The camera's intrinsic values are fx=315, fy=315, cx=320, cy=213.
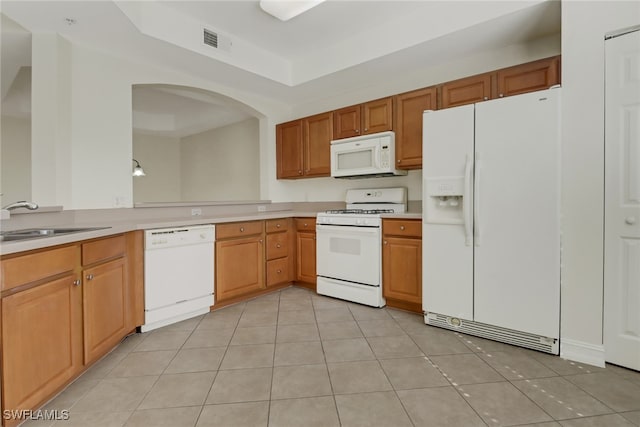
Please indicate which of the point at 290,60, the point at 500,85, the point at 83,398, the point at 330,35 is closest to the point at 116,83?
the point at 290,60

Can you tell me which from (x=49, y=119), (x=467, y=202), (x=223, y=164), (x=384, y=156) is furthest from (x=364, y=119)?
(x=223, y=164)

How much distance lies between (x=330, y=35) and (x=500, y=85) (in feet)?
5.48

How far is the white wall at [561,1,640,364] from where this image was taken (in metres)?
1.96

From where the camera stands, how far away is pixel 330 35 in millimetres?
3180

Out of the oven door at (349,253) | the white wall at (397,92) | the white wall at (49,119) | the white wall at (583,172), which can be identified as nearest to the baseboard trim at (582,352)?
the white wall at (583,172)

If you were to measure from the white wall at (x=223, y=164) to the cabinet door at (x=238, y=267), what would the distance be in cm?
229

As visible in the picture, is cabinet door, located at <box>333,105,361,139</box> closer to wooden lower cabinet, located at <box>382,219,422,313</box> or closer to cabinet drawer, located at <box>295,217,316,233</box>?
cabinet drawer, located at <box>295,217,316,233</box>

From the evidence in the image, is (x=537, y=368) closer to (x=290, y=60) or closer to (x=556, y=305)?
(x=556, y=305)

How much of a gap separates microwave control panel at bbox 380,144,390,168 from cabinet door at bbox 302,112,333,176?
0.75m

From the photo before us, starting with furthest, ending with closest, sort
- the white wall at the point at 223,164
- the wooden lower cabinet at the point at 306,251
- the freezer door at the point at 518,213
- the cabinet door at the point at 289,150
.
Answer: the white wall at the point at 223,164
the cabinet door at the point at 289,150
the wooden lower cabinet at the point at 306,251
the freezer door at the point at 518,213

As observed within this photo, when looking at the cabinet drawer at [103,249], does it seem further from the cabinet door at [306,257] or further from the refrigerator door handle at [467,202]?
the refrigerator door handle at [467,202]

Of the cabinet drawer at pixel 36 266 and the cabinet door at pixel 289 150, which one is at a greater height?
the cabinet door at pixel 289 150

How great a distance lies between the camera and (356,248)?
10.4 feet

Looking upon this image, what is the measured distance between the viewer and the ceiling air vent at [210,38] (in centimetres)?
295
